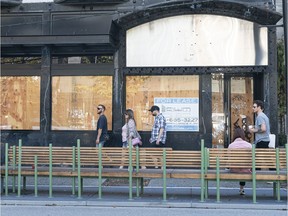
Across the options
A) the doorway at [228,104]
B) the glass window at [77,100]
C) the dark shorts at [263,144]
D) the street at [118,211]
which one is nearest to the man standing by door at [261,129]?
the dark shorts at [263,144]

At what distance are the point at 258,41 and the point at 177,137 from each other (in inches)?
151

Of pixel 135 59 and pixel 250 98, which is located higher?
pixel 135 59

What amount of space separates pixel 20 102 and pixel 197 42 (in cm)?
626

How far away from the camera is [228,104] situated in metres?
14.4

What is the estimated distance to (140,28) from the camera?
46.6 feet

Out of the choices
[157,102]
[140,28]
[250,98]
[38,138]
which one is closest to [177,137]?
[157,102]

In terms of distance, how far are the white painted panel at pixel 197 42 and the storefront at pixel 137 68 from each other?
31mm

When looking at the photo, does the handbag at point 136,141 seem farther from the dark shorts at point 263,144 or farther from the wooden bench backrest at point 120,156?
the dark shorts at point 263,144

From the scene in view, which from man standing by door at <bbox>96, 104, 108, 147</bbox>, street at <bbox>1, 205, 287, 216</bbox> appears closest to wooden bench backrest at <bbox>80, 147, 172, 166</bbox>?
street at <bbox>1, 205, 287, 216</bbox>

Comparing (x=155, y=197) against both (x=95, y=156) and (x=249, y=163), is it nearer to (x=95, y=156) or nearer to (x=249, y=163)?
(x=95, y=156)

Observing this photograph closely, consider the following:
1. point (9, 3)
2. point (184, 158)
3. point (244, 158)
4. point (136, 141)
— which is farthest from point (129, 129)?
point (9, 3)

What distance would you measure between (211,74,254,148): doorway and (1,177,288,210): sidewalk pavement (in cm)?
328

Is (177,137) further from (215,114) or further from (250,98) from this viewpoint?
(250,98)

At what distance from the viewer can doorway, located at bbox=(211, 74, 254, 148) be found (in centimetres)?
1432
